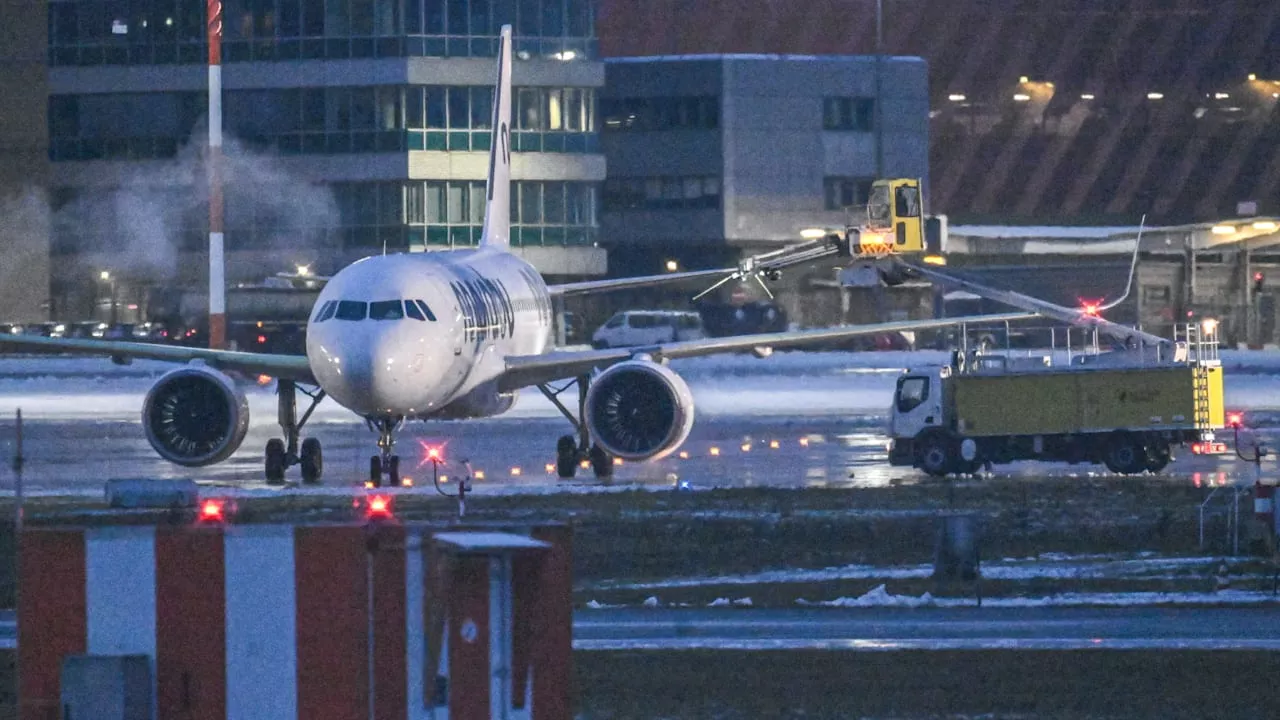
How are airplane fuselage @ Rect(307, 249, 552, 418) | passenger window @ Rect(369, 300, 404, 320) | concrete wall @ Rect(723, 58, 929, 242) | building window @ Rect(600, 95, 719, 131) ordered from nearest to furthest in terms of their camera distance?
airplane fuselage @ Rect(307, 249, 552, 418) → passenger window @ Rect(369, 300, 404, 320) → concrete wall @ Rect(723, 58, 929, 242) → building window @ Rect(600, 95, 719, 131)

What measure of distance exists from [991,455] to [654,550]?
10006 millimetres

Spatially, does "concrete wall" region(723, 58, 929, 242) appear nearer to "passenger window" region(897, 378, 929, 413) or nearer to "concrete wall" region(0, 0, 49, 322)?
"concrete wall" region(0, 0, 49, 322)

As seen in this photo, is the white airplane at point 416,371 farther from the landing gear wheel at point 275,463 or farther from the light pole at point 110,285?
the light pole at point 110,285

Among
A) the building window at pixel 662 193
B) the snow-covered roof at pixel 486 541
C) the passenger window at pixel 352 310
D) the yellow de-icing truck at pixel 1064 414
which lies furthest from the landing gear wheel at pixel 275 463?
the building window at pixel 662 193

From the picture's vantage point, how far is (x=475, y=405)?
103ft

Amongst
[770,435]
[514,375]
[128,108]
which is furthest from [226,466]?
[128,108]

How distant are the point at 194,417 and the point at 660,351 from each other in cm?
679

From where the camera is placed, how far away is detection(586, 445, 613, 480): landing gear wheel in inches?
1208

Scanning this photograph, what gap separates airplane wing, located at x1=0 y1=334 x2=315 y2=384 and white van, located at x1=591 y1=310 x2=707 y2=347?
38.7 meters

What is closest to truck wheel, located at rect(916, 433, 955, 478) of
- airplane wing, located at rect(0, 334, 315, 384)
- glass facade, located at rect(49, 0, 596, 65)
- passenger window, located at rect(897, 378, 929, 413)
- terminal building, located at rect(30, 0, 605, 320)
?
passenger window, located at rect(897, 378, 929, 413)

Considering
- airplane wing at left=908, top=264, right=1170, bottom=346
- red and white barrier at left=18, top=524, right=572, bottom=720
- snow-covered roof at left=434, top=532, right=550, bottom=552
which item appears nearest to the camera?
snow-covered roof at left=434, top=532, right=550, bottom=552

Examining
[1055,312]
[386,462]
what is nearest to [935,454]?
[1055,312]

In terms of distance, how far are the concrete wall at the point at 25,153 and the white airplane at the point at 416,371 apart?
1806 inches

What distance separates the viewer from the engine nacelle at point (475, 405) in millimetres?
30828
